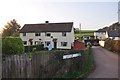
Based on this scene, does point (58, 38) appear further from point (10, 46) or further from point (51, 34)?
point (10, 46)

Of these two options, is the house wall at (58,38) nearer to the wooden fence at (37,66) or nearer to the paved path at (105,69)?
the paved path at (105,69)

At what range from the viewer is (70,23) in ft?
197

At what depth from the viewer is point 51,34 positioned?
6044 centimetres

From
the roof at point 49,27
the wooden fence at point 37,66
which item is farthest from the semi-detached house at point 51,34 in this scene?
the wooden fence at point 37,66

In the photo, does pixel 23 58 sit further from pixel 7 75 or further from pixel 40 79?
pixel 40 79

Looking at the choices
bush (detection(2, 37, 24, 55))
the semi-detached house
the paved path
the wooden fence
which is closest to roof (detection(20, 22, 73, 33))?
the semi-detached house

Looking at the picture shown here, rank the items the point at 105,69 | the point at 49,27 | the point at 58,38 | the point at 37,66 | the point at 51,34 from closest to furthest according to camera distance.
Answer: the point at 37,66 → the point at 105,69 → the point at 58,38 → the point at 51,34 → the point at 49,27

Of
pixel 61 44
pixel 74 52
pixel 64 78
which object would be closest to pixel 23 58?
pixel 64 78

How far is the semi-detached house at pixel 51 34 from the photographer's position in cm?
5803

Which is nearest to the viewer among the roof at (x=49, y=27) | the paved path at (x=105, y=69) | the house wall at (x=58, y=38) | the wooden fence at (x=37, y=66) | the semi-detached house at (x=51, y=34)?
the wooden fence at (x=37, y=66)

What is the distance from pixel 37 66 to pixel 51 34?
50.0 metres

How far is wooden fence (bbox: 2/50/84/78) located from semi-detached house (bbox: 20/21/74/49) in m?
43.2

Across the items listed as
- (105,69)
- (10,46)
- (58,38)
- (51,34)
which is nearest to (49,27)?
(51,34)

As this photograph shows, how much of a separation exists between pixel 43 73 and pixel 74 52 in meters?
4.81
